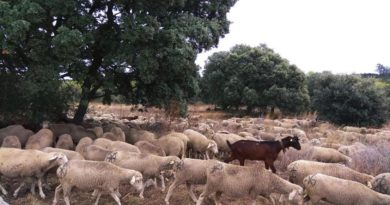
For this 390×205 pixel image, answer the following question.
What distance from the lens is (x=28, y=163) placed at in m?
10.1

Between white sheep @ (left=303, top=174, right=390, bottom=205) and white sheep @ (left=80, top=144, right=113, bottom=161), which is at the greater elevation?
white sheep @ (left=80, top=144, right=113, bottom=161)

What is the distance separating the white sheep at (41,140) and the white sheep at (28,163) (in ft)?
6.69

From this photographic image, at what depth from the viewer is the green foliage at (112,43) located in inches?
543

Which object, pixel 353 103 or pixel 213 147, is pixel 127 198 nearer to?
pixel 213 147

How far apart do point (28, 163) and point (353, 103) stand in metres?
28.6

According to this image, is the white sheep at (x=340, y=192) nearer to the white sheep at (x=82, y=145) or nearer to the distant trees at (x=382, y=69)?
the white sheep at (x=82, y=145)

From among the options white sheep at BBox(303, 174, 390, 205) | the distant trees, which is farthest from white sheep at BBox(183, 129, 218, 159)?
the distant trees

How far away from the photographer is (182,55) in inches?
587

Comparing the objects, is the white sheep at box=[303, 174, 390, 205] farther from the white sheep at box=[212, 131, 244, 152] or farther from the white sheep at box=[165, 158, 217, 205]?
the white sheep at box=[212, 131, 244, 152]

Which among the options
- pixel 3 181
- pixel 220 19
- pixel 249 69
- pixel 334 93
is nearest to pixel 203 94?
pixel 249 69

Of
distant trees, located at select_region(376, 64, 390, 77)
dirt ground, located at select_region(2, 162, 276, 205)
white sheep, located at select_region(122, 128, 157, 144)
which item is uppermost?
distant trees, located at select_region(376, 64, 390, 77)

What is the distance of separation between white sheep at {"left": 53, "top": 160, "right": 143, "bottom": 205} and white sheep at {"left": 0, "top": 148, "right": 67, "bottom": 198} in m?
0.84

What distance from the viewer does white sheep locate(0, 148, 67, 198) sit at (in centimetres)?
1005

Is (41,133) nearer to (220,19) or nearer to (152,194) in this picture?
(152,194)
